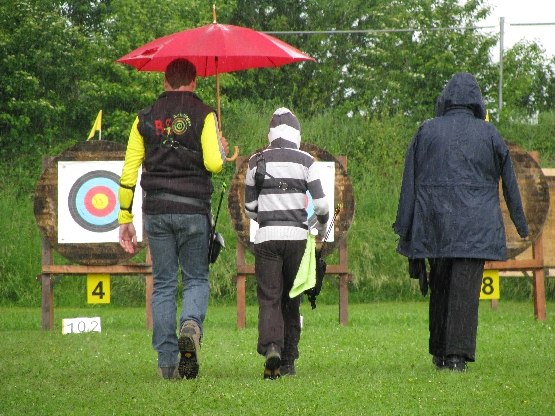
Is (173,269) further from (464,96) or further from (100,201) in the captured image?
(100,201)

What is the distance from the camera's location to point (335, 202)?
1026 cm

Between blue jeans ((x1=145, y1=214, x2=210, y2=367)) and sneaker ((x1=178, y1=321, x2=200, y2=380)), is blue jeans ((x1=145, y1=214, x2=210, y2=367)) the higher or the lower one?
the higher one

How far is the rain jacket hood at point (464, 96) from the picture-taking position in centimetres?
629

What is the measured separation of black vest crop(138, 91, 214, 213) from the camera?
5.87 meters

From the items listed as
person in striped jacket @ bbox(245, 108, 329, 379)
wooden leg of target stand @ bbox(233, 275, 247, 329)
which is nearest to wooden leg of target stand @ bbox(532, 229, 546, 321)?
wooden leg of target stand @ bbox(233, 275, 247, 329)

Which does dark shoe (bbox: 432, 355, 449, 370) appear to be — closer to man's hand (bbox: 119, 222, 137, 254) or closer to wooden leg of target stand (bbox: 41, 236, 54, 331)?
man's hand (bbox: 119, 222, 137, 254)

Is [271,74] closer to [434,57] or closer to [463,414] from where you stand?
[434,57]

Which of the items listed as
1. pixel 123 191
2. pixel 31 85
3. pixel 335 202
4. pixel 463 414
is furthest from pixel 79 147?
pixel 31 85

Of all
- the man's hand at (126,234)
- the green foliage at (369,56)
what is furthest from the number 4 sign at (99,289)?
the green foliage at (369,56)

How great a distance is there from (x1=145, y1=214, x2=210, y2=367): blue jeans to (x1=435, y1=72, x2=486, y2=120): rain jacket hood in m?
1.72

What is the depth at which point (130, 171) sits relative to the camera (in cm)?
596

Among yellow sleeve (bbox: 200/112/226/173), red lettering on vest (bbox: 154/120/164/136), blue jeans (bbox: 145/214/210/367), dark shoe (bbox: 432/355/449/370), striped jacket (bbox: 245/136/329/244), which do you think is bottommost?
dark shoe (bbox: 432/355/449/370)

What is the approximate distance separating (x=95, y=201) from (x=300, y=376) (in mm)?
4839

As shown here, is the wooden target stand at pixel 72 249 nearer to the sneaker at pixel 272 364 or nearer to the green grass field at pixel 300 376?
the green grass field at pixel 300 376
